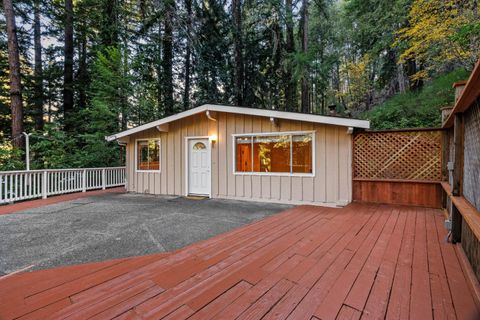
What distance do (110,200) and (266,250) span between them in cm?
536

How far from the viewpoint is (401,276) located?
7.09 ft

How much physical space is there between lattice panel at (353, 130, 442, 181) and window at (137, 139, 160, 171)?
593cm

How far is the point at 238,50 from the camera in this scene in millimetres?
10727

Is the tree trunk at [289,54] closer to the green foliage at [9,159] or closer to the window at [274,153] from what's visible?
the window at [274,153]

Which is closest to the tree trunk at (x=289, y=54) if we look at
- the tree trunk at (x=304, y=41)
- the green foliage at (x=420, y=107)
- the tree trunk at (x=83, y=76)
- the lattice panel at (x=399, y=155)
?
the tree trunk at (x=304, y=41)

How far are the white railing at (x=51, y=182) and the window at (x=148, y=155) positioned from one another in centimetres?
172

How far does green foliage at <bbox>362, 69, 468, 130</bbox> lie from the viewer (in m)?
7.87

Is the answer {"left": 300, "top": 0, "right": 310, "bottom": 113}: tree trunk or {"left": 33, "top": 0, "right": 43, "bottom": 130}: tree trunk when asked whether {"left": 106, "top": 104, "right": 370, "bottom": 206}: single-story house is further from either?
{"left": 33, "top": 0, "right": 43, "bottom": 130}: tree trunk

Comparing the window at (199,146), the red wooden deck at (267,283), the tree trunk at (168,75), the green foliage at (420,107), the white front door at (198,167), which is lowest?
the red wooden deck at (267,283)

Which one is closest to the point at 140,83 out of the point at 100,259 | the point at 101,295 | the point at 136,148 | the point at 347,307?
the point at 136,148

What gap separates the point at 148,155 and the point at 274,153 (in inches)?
173

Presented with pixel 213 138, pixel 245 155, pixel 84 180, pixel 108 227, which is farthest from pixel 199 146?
pixel 84 180

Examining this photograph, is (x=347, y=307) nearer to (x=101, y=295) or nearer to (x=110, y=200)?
(x=101, y=295)

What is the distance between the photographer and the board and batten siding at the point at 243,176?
5461 millimetres
